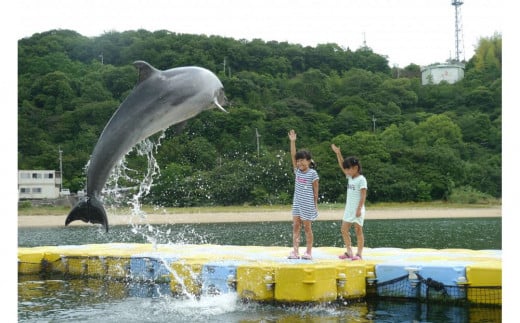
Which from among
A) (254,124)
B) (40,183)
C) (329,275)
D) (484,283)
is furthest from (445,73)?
(329,275)

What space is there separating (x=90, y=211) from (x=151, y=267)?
3063mm

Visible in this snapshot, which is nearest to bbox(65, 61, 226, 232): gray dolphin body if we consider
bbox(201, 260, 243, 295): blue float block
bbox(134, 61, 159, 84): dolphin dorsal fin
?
bbox(134, 61, 159, 84): dolphin dorsal fin

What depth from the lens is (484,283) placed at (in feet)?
24.0

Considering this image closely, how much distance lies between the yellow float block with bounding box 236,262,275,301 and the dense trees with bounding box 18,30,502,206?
28550 millimetres

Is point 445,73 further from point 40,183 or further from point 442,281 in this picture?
point 442,281

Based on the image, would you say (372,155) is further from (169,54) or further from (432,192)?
(169,54)

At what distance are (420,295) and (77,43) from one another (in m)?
59.0

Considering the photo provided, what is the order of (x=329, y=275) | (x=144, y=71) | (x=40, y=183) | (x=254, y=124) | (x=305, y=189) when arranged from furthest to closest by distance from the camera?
1. (x=254, y=124)
2. (x=40, y=183)
3. (x=305, y=189)
4. (x=329, y=275)
5. (x=144, y=71)

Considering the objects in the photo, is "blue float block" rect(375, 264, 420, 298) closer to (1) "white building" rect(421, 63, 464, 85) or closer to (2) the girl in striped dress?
(2) the girl in striped dress

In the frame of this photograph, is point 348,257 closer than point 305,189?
No

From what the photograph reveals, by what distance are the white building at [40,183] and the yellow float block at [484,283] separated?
41.8 meters

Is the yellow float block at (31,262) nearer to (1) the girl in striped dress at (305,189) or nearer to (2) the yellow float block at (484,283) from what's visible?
(1) the girl in striped dress at (305,189)
